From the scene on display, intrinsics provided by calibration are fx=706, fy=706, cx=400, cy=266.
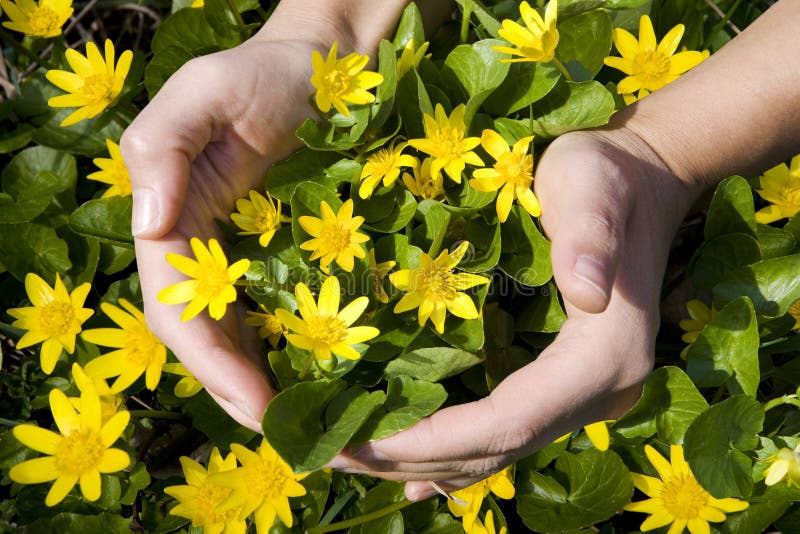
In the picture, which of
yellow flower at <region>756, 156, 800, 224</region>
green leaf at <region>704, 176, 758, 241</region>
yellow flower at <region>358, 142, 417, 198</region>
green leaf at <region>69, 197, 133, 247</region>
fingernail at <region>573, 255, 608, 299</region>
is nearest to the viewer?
fingernail at <region>573, 255, 608, 299</region>

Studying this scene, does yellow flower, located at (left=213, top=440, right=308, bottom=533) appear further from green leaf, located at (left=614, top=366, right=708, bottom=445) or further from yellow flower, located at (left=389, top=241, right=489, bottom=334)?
green leaf, located at (left=614, top=366, right=708, bottom=445)

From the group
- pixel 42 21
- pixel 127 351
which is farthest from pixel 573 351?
pixel 42 21

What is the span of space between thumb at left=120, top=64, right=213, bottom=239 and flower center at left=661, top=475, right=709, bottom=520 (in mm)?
980

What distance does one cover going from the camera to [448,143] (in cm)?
116

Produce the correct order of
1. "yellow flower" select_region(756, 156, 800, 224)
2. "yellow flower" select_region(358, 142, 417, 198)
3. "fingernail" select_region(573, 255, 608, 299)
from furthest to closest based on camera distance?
"yellow flower" select_region(756, 156, 800, 224) < "yellow flower" select_region(358, 142, 417, 198) < "fingernail" select_region(573, 255, 608, 299)

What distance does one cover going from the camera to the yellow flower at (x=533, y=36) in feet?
3.61

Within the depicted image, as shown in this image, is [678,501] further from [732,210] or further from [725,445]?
[732,210]

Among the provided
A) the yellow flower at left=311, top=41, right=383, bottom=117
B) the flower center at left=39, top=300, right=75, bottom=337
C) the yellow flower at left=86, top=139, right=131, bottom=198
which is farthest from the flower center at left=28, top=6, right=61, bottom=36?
the yellow flower at left=311, top=41, right=383, bottom=117

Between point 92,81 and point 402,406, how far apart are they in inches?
34.9

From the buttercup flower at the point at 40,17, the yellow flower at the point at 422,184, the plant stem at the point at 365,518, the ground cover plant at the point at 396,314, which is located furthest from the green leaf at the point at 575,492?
the buttercup flower at the point at 40,17

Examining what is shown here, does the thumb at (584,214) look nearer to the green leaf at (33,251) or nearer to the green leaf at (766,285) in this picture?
the green leaf at (766,285)

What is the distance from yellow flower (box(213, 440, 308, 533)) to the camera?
115 cm

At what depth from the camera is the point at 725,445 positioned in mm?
1168

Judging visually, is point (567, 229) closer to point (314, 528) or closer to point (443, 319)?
point (443, 319)
